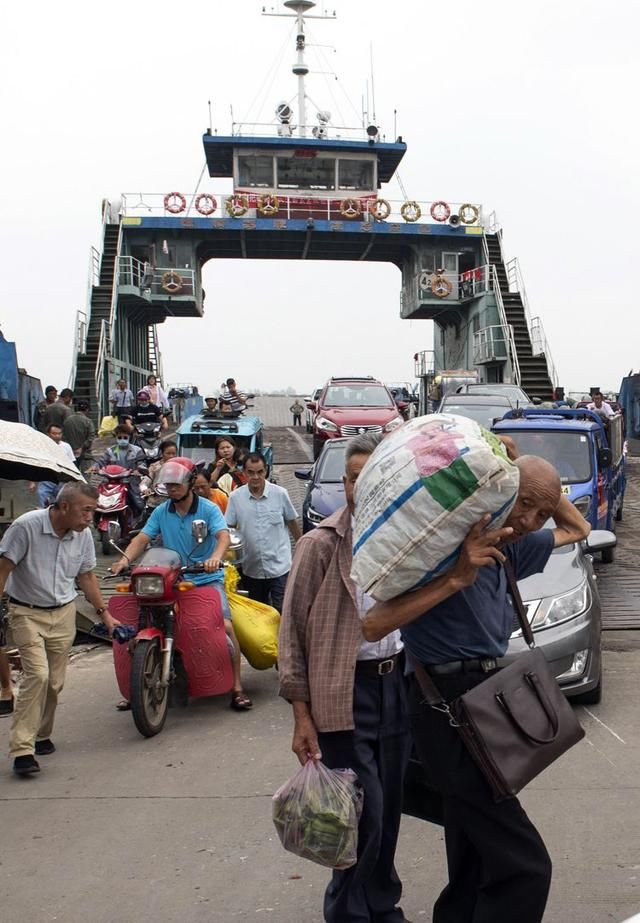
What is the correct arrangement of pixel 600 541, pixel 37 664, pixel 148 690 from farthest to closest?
pixel 148 690 → pixel 600 541 → pixel 37 664

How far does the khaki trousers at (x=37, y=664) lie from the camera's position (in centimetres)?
534

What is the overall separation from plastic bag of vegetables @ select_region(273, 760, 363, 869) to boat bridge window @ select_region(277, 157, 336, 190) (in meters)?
38.8

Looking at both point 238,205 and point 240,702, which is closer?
point 240,702

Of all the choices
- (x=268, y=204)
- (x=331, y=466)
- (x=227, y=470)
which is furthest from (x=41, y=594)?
(x=268, y=204)

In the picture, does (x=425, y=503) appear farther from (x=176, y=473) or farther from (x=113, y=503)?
(x=113, y=503)

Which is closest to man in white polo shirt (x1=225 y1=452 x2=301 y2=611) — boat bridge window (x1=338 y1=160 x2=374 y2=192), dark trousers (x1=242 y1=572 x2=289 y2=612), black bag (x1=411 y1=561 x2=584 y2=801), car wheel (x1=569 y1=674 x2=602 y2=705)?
dark trousers (x1=242 y1=572 x2=289 y2=612)

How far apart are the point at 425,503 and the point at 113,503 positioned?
10.3 meters

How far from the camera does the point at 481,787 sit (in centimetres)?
266

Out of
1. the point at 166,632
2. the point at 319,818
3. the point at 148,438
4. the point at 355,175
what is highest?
the point at 355,175

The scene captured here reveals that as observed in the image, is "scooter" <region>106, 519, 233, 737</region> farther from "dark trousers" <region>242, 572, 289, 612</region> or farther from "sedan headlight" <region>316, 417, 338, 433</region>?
"sedan headlight" <region>316, 417, 338, 433</region>

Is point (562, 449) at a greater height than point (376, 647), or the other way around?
point (562, 449)

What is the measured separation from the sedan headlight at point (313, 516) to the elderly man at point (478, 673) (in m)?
8.04

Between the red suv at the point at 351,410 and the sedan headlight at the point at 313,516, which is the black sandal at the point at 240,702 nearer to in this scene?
the sedan headlight at the point at 313,516

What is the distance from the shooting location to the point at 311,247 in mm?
38500
